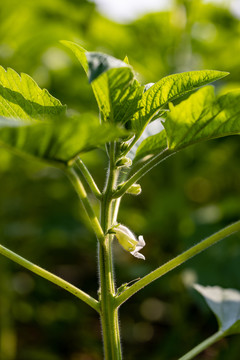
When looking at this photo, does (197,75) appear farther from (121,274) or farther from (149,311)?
(149,311)

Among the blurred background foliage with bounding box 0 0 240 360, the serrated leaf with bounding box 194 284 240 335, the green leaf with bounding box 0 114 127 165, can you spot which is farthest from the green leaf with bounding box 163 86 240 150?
the blurred background foliage with bounding box 0 0 240 360

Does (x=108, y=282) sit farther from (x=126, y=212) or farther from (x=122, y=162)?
(x=126, y=212)

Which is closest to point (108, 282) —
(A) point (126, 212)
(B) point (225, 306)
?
(B) point (225, 306)

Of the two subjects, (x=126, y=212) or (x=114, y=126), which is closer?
(x=114, y=126)

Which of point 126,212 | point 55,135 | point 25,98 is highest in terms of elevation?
point 126,212

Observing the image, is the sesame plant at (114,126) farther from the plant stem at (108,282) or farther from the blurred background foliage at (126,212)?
the blurred background foliage at (126,212)

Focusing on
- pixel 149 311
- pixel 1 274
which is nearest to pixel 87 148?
pixel 1 274
